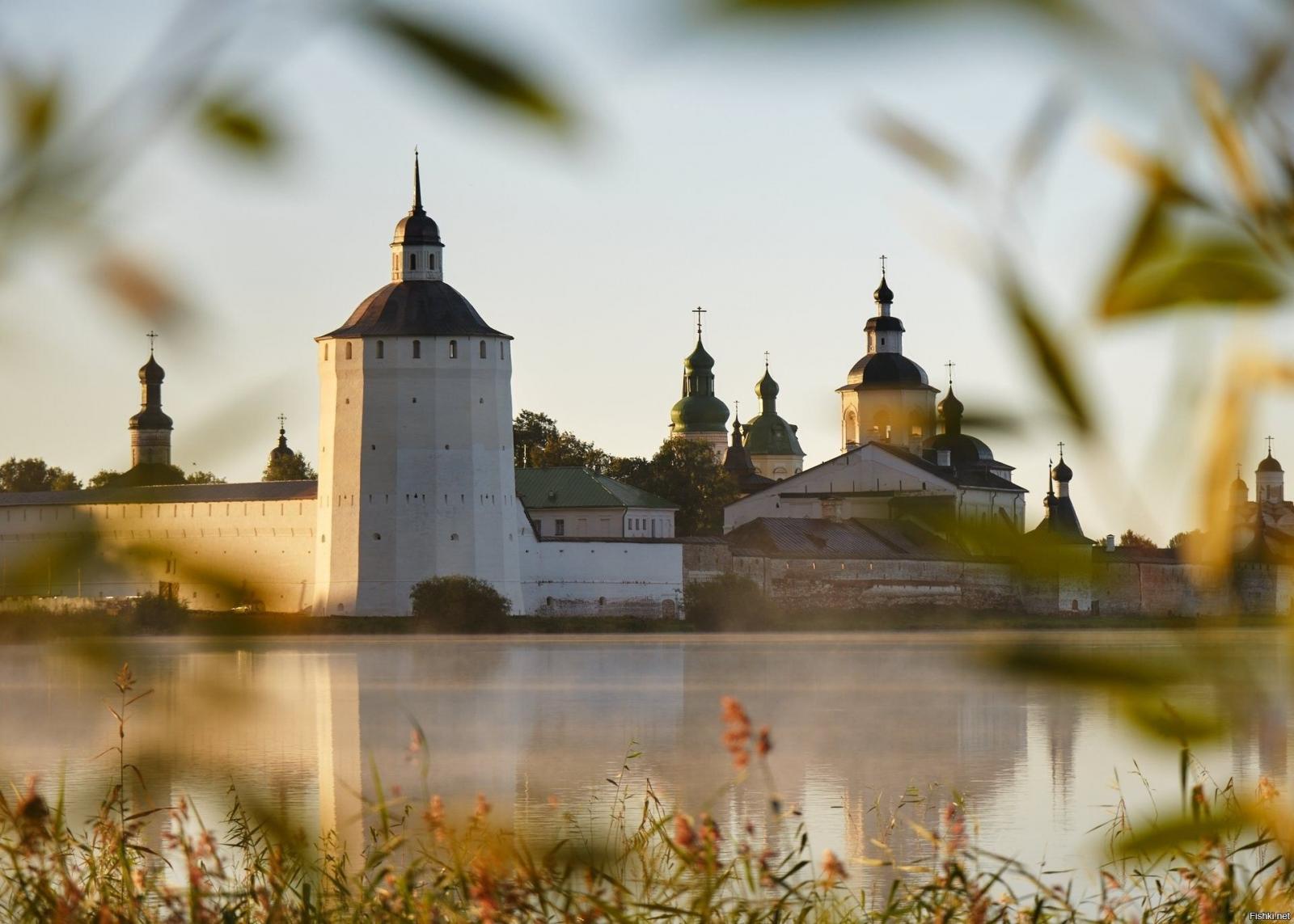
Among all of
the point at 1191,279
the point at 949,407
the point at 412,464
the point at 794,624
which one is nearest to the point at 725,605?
the point at 794,624

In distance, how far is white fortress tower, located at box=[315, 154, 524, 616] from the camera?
123 ft

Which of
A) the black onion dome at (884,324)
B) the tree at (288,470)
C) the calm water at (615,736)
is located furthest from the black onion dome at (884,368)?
the calm water at (615,736)

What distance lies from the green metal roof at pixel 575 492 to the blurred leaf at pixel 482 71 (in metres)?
42.3

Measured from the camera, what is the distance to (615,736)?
13.9m

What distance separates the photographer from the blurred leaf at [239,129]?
66 cm

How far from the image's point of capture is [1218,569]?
27.0 inches

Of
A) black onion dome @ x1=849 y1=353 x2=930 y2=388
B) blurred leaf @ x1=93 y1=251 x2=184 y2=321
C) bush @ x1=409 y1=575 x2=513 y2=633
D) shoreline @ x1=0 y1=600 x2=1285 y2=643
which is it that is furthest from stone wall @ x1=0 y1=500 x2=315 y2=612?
black onion dome @ x1=849 y1=353 x2=930 y2=388

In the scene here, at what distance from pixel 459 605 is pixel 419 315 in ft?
20.3

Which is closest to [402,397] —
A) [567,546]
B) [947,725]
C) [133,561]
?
[567,546]

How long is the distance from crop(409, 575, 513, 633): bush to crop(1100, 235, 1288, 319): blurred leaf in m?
35.3

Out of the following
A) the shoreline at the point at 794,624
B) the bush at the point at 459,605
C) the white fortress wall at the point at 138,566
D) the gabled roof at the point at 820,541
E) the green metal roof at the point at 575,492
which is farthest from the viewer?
the green metal roof at the point at 575,492

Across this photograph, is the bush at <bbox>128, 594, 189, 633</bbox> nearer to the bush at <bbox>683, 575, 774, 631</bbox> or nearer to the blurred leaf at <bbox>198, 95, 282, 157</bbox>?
the blurred leaf at <bbox>198, 95, 282, 157</bbox>

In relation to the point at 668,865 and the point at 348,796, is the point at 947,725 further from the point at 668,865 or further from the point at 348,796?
the point at 668,865

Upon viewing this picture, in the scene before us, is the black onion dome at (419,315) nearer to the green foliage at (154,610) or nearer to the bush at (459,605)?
the bush at (459,605)
